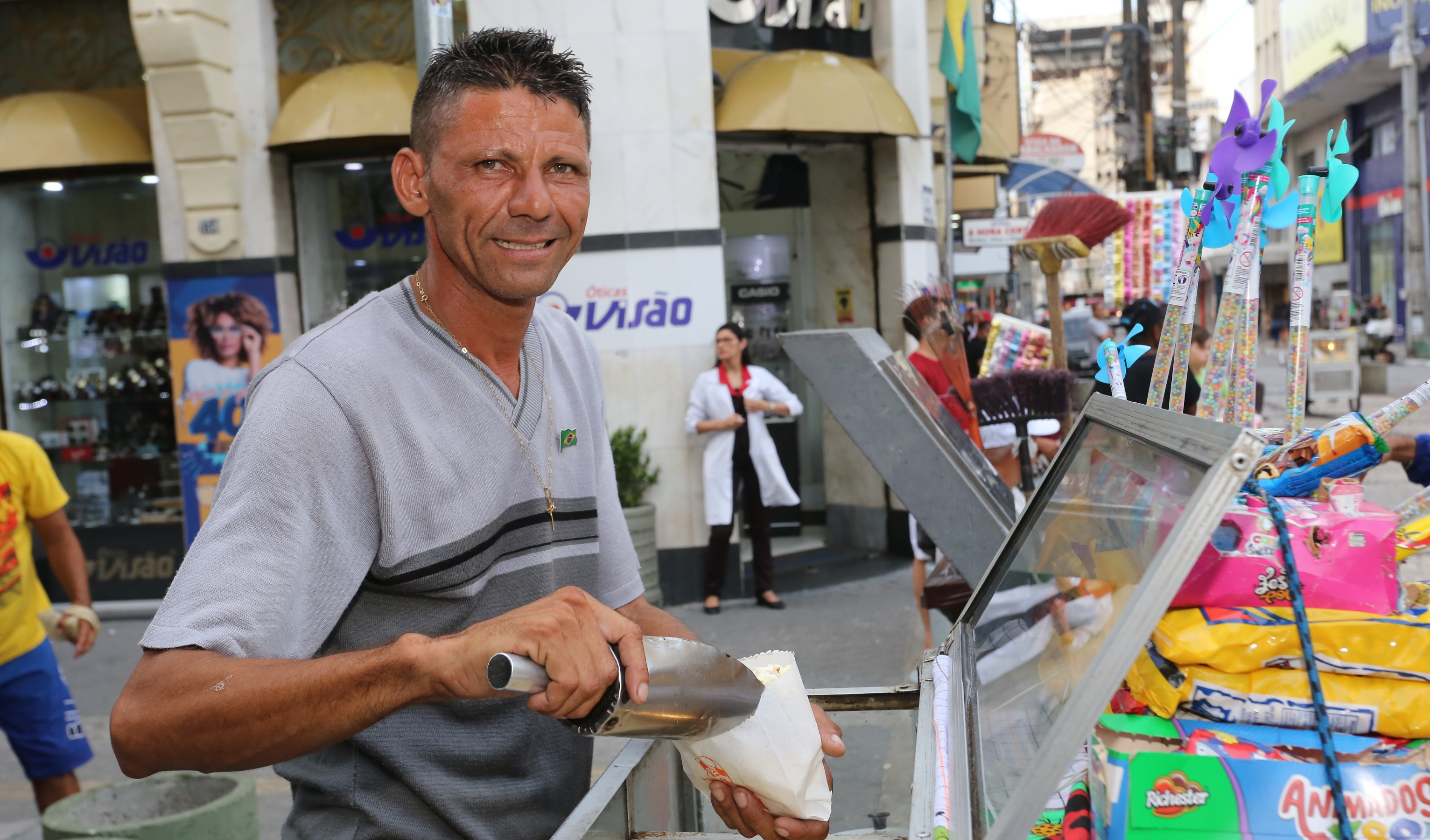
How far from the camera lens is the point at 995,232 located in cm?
1455

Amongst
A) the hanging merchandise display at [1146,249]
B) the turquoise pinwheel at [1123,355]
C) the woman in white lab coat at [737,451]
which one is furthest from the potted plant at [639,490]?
the hanging merchandise display at [1146,249]

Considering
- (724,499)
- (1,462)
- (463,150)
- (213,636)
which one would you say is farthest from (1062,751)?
(724,499)

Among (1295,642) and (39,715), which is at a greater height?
(1295,642)

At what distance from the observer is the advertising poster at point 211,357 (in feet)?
28.7

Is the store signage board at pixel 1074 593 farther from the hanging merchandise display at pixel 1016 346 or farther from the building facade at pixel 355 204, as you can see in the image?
the building facade at pixel 355 204

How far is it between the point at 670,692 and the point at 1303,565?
0.90 metres

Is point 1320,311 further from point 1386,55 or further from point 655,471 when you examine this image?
point 655,471

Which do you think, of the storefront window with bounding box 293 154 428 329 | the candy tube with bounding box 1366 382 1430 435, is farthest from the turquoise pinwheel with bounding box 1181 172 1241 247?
the storefront window with bounding box 293 154 428 329

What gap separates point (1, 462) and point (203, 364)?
4.62 meters

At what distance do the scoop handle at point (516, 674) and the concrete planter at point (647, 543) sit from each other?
6.70 m

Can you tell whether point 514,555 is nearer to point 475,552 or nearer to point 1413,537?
point 475,552

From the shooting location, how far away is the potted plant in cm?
816

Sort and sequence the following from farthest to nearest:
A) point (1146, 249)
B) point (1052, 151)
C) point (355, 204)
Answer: point (1052, 151)
point (1146, 249)
point (355, 204)

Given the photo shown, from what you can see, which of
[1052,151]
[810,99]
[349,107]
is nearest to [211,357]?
[349,107]
